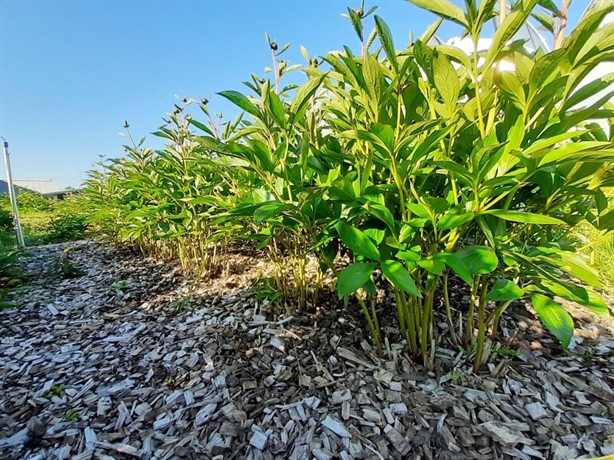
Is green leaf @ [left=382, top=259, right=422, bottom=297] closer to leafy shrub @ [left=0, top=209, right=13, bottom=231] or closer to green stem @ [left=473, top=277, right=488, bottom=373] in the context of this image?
green stem @ [left=473, top=277, right=488, bottom=373]

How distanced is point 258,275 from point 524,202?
50.7 inches

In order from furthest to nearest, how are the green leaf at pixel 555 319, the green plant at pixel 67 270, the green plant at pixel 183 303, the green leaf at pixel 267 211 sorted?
the green plant at pixel 67 270, the green plant at pixel 183 303, the green leaf at pixel 267 211, the green leaf at pixel 555 319

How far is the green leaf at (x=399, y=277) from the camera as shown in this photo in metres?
0.58

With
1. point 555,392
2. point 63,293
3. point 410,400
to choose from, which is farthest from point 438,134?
point 63,293

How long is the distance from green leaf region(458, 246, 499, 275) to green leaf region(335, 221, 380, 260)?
0.18 m

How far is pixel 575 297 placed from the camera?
0.59 metres

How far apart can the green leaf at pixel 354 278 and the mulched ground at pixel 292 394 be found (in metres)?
0.44

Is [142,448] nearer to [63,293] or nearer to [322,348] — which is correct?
[322,348]

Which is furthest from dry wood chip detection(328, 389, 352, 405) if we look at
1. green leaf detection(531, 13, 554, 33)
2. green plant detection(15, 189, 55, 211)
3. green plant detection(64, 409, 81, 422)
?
green plant detection(15, 189, 55, 211)

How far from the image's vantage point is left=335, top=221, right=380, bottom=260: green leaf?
0.66 metres

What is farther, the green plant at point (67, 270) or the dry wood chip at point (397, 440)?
the green plant at point (67, 270)

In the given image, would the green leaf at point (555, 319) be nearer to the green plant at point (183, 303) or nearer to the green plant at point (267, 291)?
the green plant at point (267, 291)

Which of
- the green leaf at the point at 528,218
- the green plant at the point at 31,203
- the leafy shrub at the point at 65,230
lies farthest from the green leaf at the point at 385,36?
the green plant at the point at 31,203

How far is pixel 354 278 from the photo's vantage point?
0.62m
